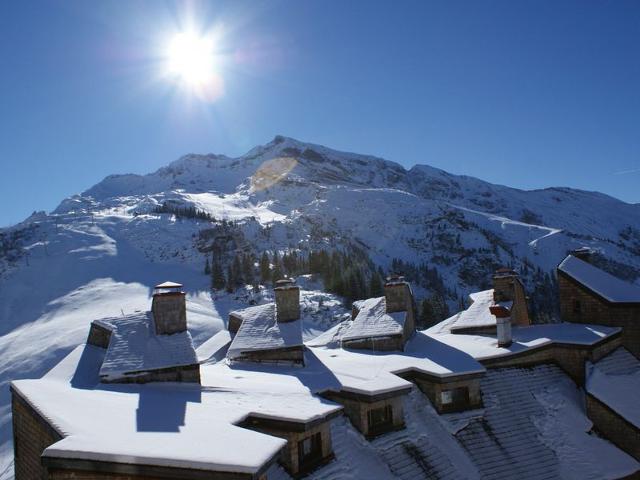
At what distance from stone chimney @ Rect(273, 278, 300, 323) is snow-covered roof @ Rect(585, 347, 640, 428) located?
12.4 meters

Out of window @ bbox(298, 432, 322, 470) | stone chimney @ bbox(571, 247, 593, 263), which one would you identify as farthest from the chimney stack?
window @ bbox(298, 432, 322, 470)

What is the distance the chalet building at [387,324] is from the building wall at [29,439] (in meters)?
14.1

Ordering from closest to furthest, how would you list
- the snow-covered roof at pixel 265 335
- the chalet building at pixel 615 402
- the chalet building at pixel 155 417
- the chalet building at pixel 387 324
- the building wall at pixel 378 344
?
1. the chalet building at pixel 155 417
2. the chalet building at pixel 615 402
3. the snow-covered roof at pixel 265 335
4. the building wall at pixel 378 344
5. the chalet building at pixel 387 324

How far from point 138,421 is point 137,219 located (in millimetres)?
152721

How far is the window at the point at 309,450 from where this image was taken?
11766 millimetres

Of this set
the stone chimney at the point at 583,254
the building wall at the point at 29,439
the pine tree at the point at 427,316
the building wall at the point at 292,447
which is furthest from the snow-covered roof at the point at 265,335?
the pine tree at the point at 427,316

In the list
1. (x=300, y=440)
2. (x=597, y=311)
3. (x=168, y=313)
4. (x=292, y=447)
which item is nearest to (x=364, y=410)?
(x=300, y=440)

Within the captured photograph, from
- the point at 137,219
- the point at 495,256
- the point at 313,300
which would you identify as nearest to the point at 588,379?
the point at 313,300

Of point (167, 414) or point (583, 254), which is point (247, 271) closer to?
point (583, 254)

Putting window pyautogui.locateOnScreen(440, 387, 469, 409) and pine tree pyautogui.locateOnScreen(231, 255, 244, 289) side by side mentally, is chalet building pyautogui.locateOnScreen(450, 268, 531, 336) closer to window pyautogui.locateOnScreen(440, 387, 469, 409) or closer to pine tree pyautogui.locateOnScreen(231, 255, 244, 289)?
window pyautogui.locateOnScreen(440, 387, 469, 409)

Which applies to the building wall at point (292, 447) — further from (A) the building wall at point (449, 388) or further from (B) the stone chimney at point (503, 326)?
(B) the stone chimney at point (503, 326)

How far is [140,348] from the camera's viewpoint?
54.0 feet

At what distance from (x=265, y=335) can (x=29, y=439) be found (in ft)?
33.7

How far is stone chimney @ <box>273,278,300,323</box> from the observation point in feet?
71.3
